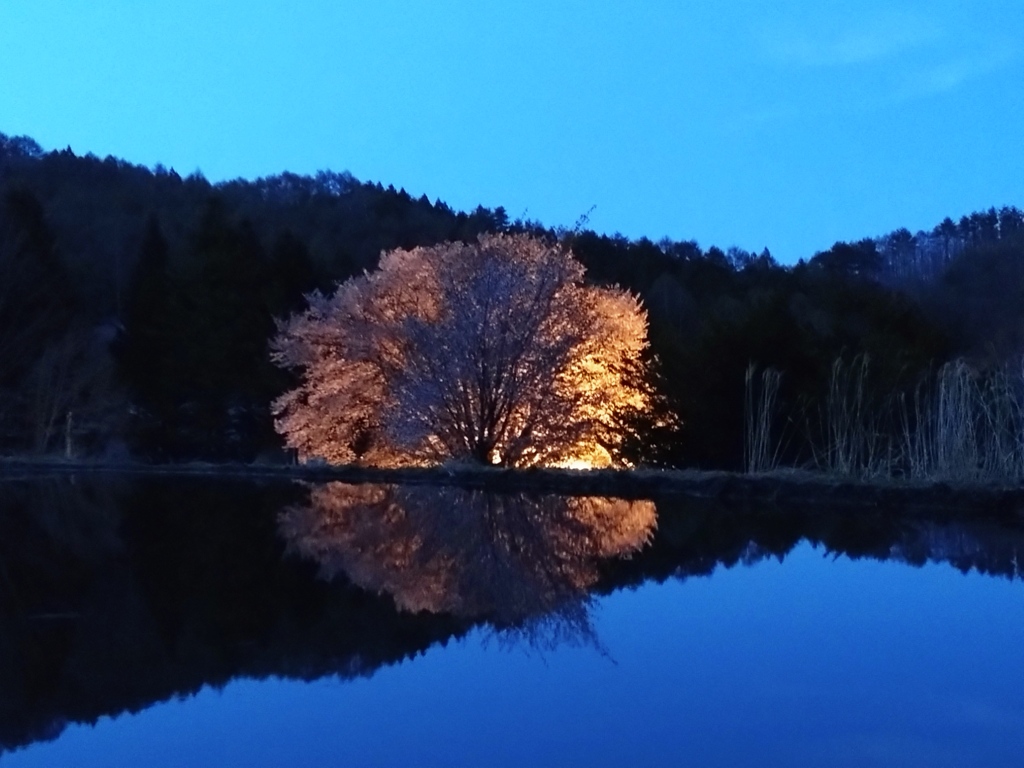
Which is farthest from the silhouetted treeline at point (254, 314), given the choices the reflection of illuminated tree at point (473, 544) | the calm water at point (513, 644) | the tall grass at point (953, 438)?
the calm water at point (513, 644)

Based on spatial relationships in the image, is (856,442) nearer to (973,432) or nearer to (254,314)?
(973,432)

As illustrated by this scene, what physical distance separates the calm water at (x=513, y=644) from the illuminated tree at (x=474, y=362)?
782 centimetres

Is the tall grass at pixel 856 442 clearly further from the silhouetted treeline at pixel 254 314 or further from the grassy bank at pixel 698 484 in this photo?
the silhouetted treeline at pixel 254 314

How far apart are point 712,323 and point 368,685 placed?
20.0 metres

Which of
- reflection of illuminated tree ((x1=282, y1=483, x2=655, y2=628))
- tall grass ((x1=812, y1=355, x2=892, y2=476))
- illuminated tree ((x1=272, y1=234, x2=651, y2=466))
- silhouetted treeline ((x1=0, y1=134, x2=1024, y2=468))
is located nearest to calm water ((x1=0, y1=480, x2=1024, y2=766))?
reflection of illuminated tree ((x1=282, y1=483, x2=655, y2=628))

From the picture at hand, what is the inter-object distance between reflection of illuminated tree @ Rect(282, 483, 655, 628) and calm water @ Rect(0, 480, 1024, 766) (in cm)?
5

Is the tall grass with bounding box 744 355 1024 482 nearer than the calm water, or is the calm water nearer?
the calm water

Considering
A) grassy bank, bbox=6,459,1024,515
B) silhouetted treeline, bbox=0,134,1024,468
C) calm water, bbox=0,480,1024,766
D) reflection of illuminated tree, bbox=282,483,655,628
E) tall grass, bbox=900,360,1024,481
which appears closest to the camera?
calm water, bbox=0,480,1024,766

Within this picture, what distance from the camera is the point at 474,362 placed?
20422 mm

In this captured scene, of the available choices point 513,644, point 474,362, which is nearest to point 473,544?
point 513,644

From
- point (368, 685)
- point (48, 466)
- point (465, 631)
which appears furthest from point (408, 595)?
point (48, 466)

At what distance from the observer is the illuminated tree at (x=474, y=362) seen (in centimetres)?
2062

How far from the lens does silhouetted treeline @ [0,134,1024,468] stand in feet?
80.7

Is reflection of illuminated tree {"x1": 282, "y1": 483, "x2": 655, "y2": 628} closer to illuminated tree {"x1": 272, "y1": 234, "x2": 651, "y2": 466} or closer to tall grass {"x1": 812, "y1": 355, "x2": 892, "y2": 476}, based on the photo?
tall grass {"x1": 812, "y1": 355, "x2": 892, "y2": 476}
